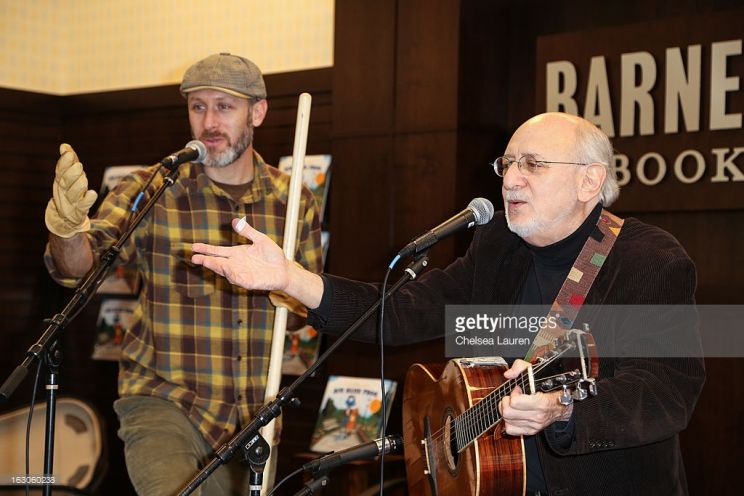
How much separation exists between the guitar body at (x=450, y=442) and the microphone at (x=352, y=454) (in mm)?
280

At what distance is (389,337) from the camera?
292 centimetres

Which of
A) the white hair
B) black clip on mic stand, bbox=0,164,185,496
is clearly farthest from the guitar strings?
black clip on mic stand, bbox=0,164,185,496

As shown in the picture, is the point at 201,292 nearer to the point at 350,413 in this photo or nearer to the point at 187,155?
the point at 187,155

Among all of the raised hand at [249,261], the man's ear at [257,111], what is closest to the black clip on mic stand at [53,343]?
the raised hand at [249,261]

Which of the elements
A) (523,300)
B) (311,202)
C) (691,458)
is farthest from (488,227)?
(691,458)

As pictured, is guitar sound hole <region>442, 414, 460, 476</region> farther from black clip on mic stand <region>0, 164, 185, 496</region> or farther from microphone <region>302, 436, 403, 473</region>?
black clip on mic stand <region>0, 164, 185, 496</region>

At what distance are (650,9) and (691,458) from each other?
2151mm

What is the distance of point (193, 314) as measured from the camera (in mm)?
3379

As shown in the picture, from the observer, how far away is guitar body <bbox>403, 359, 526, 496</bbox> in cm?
254

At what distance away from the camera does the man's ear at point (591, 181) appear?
2.73m

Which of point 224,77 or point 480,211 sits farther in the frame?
point 224,77

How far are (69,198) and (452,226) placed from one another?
111 centimetres

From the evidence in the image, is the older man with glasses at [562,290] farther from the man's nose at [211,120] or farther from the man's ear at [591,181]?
the man's nose at [211,120]

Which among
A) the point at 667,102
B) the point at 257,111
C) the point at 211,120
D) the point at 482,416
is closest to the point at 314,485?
the point at 482,416
